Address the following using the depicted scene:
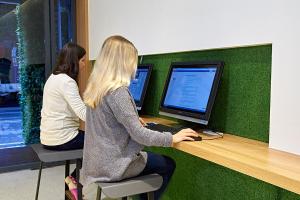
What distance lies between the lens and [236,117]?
1.81m

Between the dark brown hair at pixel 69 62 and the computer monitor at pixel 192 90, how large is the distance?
2.27ft

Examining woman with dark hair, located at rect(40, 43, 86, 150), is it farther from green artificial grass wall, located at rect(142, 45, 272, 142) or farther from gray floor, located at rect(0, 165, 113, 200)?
green artificial grass wall, located at rect(142, 45, 272, 142)

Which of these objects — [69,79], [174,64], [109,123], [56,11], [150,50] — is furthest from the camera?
[56,11]

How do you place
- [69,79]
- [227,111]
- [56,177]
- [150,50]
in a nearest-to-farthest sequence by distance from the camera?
[227,111] → [69,79] → [150,50] → [56,177]

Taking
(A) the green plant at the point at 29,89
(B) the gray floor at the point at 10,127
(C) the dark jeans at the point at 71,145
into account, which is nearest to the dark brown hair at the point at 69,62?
(C) the dark jeans at the point at 71,145

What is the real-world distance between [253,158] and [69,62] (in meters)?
1.51

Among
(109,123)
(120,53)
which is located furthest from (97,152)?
(120,53)

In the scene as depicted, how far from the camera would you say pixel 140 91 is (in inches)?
99.2

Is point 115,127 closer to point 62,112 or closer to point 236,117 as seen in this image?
point 236,117

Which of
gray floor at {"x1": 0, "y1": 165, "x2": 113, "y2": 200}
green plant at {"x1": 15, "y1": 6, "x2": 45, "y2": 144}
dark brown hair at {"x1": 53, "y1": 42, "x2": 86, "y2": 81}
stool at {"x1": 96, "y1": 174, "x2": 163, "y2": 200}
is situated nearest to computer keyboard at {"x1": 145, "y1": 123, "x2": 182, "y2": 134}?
stool at {"x1": 96, "y1": 174, "x2": 163, "y2": 200}

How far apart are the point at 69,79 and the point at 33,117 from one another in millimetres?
1890

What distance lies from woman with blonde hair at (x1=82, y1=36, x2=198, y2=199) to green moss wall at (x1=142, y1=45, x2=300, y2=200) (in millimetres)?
333

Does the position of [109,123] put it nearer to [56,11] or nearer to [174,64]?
[174,64]

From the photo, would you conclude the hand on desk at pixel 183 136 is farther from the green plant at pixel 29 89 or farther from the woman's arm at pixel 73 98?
the green plant at pixel 29 89
